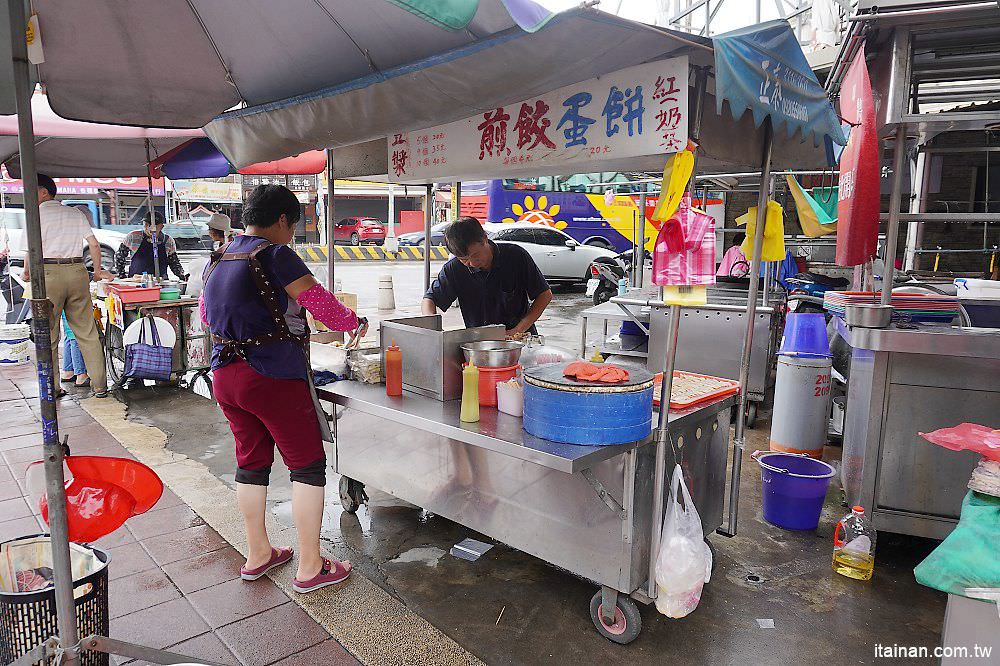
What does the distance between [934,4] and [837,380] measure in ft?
10.8

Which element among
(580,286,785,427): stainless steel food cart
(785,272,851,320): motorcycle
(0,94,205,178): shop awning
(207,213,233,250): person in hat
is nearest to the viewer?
(0,94,205,178): shop awning

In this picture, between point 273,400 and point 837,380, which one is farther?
point 837,380

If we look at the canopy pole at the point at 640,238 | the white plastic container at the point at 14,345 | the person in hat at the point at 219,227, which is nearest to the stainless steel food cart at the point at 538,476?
the person in hat at the point at 219,227

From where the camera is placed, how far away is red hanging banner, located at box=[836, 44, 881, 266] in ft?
10.1

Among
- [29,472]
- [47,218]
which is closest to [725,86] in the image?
[29,472]

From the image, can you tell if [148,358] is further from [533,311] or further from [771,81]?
[771,81]

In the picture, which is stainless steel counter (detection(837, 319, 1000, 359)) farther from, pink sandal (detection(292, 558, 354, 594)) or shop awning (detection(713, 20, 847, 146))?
pink sandal (detection(292, 558, 354, 594))

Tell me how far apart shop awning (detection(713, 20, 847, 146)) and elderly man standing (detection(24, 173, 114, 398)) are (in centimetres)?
539

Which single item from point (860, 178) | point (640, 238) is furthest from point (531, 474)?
point (640, 238)

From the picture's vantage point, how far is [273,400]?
2744 mm

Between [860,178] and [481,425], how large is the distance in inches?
87.5

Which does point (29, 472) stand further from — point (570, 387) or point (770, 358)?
point (770, 358)

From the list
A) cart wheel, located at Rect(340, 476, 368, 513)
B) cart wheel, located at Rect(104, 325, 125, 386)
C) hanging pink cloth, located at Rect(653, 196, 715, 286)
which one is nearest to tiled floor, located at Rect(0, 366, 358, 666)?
cart wheel, located at Rect(340, 476, 368, 513)

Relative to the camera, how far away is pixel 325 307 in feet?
8.91
